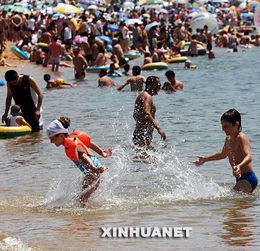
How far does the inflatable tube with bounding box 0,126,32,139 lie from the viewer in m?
12.2

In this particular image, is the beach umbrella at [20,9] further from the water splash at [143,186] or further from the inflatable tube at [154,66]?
the water splash at [143,186]

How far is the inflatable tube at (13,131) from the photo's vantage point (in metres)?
12.2

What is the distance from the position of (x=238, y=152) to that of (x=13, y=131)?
542 centimetres

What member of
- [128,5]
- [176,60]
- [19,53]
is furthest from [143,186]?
[128,5]

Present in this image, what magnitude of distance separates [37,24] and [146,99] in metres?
22.5

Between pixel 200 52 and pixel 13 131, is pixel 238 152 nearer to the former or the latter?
pixel 13 131

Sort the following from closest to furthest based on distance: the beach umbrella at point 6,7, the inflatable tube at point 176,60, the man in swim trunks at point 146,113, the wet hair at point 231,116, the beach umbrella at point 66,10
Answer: the wet hair at point 231,116 < the man in swim trunks at point 146,113 < the inflatable tube at point 176,60 < the beach umbrella at point 66,10 < the beach umbrella at point 6,7

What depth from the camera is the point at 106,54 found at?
28.6 metres

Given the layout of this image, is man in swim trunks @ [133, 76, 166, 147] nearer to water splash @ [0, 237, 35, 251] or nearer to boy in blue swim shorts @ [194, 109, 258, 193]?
boy in blue swim shorts @ [194, 109, 258, 193]

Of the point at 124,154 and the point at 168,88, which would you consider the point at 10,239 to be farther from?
the point at 168,88

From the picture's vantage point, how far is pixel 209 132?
42.9ft

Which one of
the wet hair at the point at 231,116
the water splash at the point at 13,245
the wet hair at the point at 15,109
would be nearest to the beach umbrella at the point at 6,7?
the wet hair at the point at 15,109

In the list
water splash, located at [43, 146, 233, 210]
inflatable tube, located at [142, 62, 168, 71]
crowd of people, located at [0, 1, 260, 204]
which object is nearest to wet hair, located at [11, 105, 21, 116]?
crowd of people, located at [0, 1, 260, 204]

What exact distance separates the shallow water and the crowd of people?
361mm
